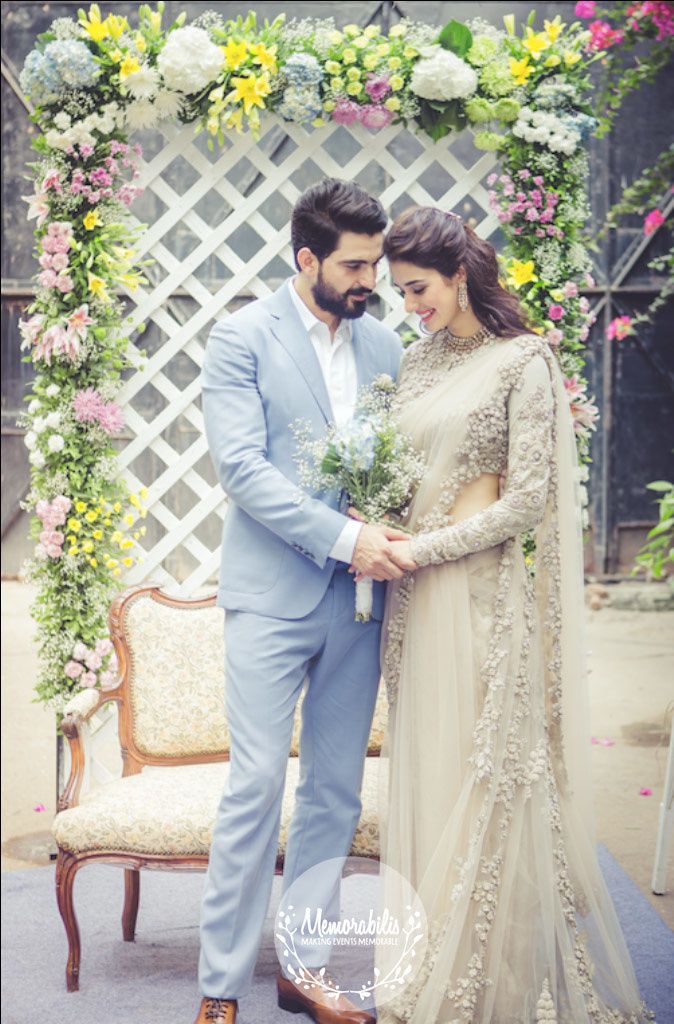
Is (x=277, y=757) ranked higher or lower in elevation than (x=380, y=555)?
lower

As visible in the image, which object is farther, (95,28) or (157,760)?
(95,28)

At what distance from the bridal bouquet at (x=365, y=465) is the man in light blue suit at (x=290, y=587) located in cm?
4

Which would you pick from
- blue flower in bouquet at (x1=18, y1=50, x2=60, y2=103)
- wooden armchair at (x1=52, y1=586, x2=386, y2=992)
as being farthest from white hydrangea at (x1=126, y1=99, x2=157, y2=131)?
wooden armchair at (x1=52, y1=586, x2=386, y2=992)

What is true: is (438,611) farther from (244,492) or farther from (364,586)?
(244,492)

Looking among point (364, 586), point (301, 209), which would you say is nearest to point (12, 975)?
point (364, 586)

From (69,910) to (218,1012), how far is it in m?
0.57

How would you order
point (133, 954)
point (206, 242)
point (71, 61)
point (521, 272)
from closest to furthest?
point (133, 954)
point (71, 61)
point (521, 272)
point (206, 242)

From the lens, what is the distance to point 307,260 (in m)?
2.53

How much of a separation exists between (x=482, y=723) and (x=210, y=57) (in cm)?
226

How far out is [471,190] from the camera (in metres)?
3.88

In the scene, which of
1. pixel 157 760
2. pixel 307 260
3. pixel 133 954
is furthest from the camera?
pixel 157 760

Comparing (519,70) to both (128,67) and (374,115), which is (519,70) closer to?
(374,115)

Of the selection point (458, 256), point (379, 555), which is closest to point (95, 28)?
point (458, 256)

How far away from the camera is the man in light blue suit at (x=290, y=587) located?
237 centimetres
